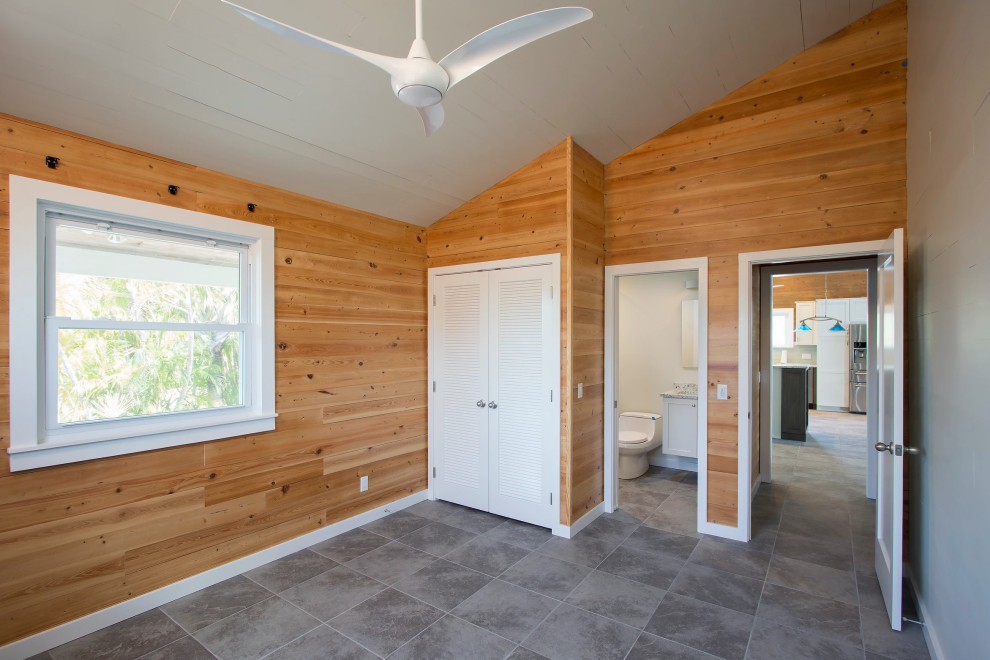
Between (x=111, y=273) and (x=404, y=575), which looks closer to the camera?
(x=111, y=273)

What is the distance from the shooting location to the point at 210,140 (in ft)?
8.15

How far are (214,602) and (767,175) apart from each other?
4197 mm

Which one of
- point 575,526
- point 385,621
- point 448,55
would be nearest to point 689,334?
point 575,526

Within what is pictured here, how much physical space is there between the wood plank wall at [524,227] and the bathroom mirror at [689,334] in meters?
2.12

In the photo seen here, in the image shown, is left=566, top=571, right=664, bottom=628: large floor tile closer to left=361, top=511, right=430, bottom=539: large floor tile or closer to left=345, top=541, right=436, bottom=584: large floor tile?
left=345, top=541, right=436, bottom=584: large floor tile

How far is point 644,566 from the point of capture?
2.93m

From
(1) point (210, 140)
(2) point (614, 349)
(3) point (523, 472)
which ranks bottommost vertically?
(3) point (523, 472)

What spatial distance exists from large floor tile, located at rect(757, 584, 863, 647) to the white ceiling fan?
281 cm

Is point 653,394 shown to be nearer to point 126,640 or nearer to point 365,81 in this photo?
point 365,81

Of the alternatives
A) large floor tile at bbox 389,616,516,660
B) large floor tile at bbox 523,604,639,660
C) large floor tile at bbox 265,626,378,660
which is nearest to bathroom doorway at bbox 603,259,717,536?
large floor tile at bbox 523,604,639,660

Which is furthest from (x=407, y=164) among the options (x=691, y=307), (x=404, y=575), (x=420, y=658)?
(x=691, y=307)

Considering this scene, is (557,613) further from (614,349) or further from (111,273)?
(111,273)

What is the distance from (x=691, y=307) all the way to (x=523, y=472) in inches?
102

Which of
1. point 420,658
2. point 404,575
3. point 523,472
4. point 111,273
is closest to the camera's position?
point 420,658
